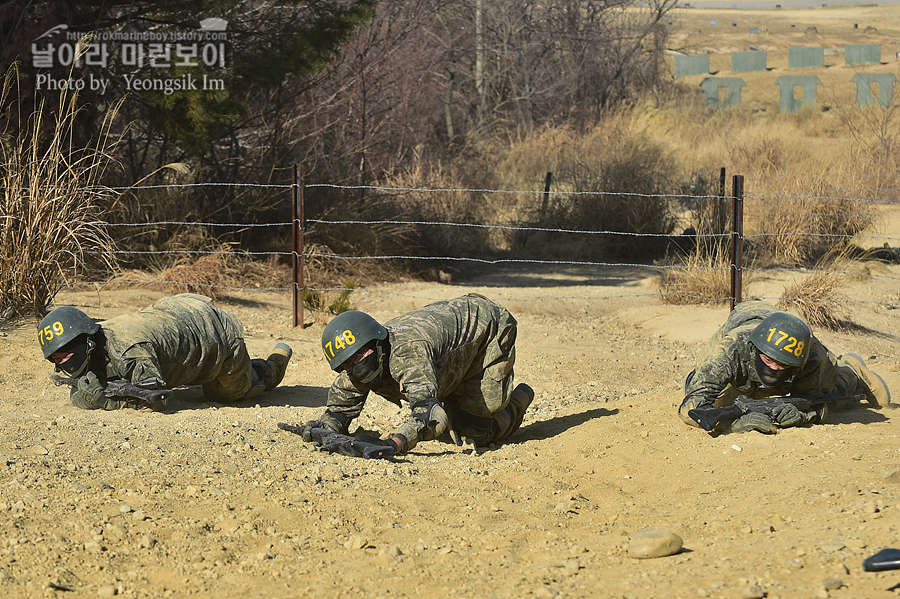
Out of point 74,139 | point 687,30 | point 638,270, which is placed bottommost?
point 638,270

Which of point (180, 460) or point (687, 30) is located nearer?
point (180, 460)

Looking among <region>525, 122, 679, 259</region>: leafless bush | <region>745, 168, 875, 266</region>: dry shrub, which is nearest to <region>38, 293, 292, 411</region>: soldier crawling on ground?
<region>745, 168, 875, 266</region>: dry shrub

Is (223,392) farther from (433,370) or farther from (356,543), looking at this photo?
(356,543)

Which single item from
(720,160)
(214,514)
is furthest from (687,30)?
(214,514)

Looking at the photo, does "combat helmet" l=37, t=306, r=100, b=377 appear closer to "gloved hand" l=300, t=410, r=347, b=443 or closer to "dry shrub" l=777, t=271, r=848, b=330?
"gloved hand" l=300, t=410, r=347, b=443

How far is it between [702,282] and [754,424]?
5873mm

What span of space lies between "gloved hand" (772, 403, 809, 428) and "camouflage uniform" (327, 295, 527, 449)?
4.87 ft

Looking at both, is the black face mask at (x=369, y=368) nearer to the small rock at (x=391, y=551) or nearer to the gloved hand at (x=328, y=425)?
the gloved hand at (x=328, y=425)

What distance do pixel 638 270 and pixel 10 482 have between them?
38.1 feet

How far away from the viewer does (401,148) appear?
56.8ft

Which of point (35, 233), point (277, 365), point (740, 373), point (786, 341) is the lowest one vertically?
point (277, 365)

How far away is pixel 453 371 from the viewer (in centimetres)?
524

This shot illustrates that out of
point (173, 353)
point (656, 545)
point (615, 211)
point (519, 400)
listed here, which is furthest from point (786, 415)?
point (615, 211)

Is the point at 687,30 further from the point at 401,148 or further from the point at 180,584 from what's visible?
the point at 180,584
